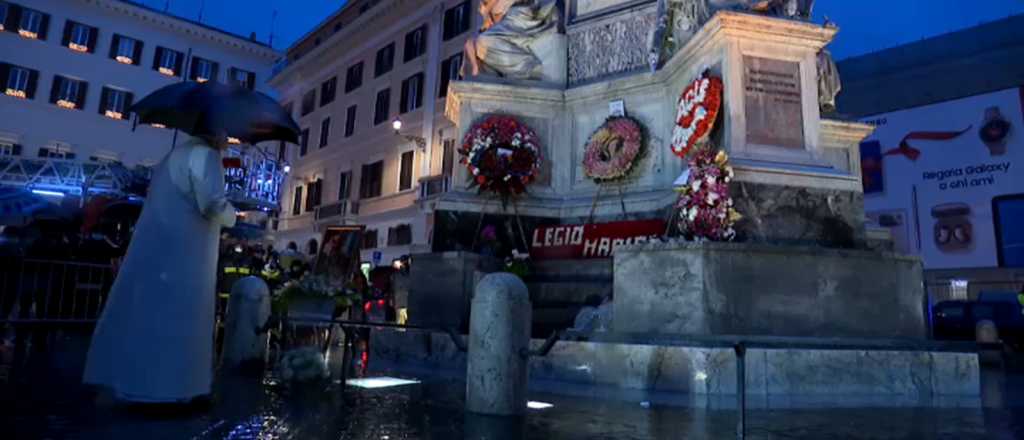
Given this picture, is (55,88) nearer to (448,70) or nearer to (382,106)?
(382,106)

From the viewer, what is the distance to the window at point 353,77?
45938mm

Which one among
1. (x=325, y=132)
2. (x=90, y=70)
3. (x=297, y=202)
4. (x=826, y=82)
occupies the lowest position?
(x=826, y=82)

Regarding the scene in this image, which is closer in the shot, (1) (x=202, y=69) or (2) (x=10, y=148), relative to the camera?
(2) (x=10, y=148)

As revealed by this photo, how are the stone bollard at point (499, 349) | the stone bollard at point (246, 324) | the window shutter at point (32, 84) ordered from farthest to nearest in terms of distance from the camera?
1. the window shutter at point (32, 84)
2. the stone bollard at point (246, 324)
3. the stone bollard at point (499, 349)

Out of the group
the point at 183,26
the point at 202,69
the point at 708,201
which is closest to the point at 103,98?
the point at 202,69

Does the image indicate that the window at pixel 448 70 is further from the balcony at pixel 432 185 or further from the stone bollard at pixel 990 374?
the stone bollard at pixel 990 374

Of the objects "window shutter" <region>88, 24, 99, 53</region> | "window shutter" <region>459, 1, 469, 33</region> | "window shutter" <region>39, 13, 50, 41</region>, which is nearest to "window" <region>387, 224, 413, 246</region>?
"window shutter" <region>459, 1, 469, 33</region>

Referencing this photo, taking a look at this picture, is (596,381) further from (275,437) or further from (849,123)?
(849,123)

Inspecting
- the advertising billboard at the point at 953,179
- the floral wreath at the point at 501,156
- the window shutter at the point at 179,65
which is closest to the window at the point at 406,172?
the window shutter at the point at 179,65

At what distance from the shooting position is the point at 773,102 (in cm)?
786

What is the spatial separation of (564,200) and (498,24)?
3476mm

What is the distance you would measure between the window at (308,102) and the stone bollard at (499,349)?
4956 cm

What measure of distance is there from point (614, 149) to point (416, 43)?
32987 millimetres

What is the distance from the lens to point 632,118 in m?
10.0
